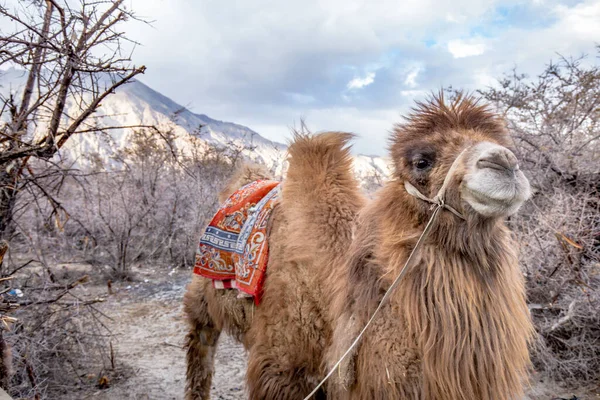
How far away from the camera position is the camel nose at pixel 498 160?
207 centimetres

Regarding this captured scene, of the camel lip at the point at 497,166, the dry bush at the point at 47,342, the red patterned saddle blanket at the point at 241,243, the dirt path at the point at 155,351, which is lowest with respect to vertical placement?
the dirt path at the point at 155,351

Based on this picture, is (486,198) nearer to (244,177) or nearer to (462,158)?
(462,158)

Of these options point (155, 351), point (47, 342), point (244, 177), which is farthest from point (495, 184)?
point (155, 351)

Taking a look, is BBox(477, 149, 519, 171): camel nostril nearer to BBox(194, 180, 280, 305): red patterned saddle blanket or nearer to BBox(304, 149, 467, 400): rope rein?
BBox(304, 149, 467, 400): rope rein

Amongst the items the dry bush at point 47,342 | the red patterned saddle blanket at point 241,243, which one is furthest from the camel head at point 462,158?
the dry bush at point 47,342

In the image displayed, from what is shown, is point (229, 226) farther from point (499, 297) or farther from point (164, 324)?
point (164, 324)

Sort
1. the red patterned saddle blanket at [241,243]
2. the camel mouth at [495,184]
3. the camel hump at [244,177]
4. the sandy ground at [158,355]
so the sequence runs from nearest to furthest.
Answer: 1. the camel mouth at [495,184]
2. the red patterned saddle blanket at [241,243]
3. the camel hump at [244,177]
4. the sandy ground at [158,355]

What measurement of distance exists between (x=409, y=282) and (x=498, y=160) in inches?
29.5

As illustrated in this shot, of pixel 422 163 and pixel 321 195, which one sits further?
pixel 321 195

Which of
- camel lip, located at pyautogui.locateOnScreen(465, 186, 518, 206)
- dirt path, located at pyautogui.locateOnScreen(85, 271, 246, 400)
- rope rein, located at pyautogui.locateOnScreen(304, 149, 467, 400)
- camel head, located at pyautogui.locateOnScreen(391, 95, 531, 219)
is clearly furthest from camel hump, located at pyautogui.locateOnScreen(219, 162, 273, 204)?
camel lip, located at pyautogui.locateOnScreen(465, 186, 518, 206)

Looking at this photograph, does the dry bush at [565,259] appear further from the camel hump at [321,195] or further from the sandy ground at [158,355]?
the camel hump at [321,195]

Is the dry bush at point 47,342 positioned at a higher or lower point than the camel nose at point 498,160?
lower

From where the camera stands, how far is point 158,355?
5.93 metres

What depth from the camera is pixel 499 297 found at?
2297mm
